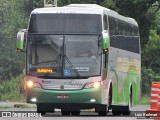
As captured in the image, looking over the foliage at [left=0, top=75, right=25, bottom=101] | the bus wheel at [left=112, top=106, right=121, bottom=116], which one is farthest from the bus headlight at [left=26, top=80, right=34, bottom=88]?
the foliage at [left=0, top=75, right=25, bottom=101]

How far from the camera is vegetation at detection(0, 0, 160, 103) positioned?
51.3m

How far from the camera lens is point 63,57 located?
23.4 metres

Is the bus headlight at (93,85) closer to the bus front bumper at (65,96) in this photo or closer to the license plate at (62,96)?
the bus front bumper at (65,96)

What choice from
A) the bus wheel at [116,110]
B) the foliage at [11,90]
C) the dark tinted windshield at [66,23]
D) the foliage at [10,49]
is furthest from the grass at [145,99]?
the dark tinted windshield at [66,23]

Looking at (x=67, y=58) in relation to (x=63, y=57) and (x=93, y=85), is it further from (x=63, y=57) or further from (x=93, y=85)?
(x=93, y=85)

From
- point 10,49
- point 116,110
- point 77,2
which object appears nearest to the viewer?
point 116,110

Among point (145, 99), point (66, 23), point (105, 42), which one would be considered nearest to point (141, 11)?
point (145, 99)

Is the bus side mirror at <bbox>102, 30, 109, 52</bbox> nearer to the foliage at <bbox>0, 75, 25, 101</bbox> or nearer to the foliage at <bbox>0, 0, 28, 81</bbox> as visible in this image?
the foliage at <bbox>0, 75, 25, 101</bbox>

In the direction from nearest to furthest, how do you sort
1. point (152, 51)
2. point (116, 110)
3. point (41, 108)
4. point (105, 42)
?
1. point (105, 42)
2. point (41, 108)
3. point (116, 110)
4. point (152, 51)

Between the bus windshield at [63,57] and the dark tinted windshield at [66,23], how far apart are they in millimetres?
323

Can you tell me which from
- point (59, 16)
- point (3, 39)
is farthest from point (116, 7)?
point (59, 16)

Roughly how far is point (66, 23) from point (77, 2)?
91.9 feet

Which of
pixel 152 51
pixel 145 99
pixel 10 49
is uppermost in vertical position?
pixel 152 51

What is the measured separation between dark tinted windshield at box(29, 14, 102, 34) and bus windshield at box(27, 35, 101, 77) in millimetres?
323
